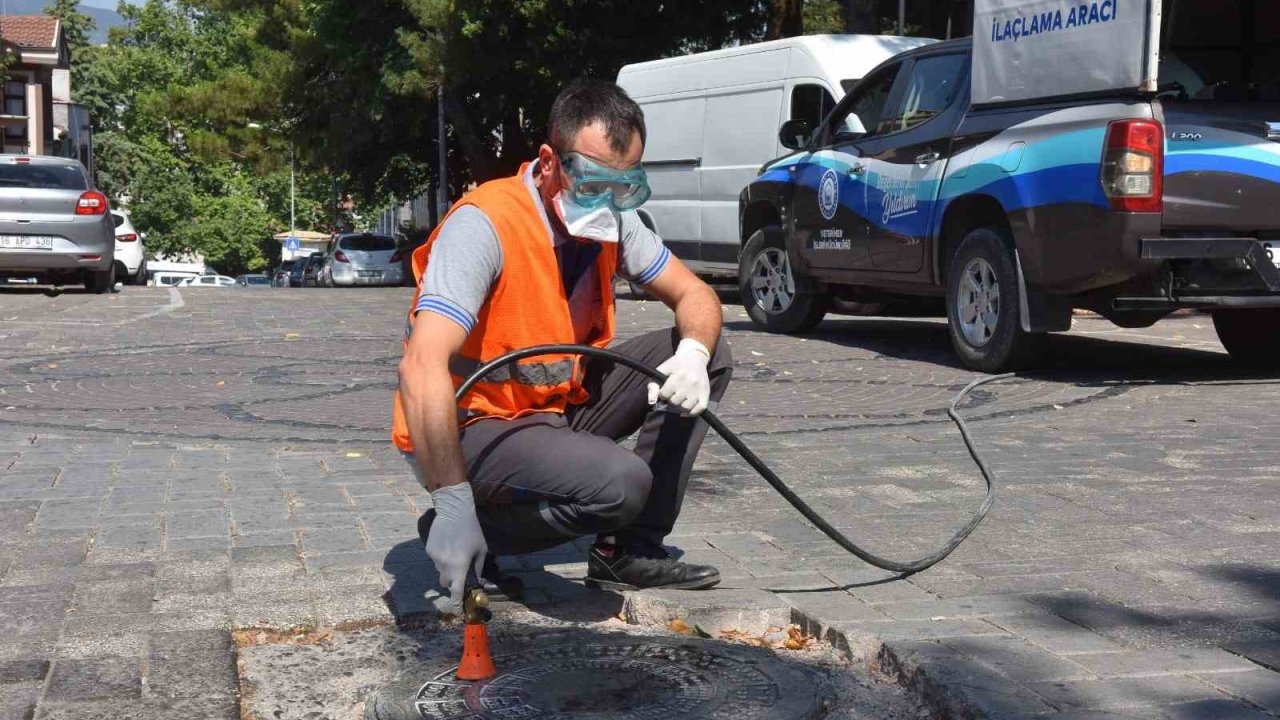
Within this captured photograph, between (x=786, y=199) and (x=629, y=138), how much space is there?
779cm

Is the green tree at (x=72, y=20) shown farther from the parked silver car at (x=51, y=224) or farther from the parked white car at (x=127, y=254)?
the parked silver car at (x=51, y=224)

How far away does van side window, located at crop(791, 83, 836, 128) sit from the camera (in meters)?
14.1

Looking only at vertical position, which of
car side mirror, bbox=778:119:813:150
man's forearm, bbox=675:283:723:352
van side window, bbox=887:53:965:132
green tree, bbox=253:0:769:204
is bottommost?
man's forearm, bbox=675:283:723:352

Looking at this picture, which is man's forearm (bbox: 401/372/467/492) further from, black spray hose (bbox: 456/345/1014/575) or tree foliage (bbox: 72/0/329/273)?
tree foliage (bbox: 72/0/329/273)

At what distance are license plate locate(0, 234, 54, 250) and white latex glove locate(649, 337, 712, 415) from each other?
49.8 ft

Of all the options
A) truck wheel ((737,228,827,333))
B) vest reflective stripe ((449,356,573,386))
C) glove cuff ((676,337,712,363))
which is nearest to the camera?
vest reflective stripe ((449,356,573,386))

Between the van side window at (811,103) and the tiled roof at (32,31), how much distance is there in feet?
191

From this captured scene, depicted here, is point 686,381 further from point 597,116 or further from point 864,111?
point 864,111

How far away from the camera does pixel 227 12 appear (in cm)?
4016

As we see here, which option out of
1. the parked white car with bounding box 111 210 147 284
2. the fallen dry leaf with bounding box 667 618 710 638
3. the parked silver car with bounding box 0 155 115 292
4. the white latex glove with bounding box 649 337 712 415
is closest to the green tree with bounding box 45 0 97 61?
the parked white car with bounding box 111 210 147 284

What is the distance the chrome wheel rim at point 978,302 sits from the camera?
924 cm

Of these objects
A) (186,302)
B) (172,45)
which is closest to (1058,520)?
(186,302)

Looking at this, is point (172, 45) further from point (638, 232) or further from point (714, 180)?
point (638, 232)

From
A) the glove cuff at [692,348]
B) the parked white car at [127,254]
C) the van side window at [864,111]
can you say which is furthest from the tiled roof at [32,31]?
the glove cuff at [692,348]
